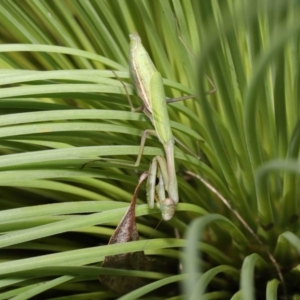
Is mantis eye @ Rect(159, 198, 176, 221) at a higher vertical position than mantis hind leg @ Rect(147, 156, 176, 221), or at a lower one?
lower

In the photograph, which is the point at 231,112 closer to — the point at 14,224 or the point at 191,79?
the point at 191,79

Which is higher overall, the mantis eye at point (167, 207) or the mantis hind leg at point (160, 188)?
the mantis hind leg at point (160, 188)

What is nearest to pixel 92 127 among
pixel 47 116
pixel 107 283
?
pixel 47 116

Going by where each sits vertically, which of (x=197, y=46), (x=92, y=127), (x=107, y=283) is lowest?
(x=107, y=283)
